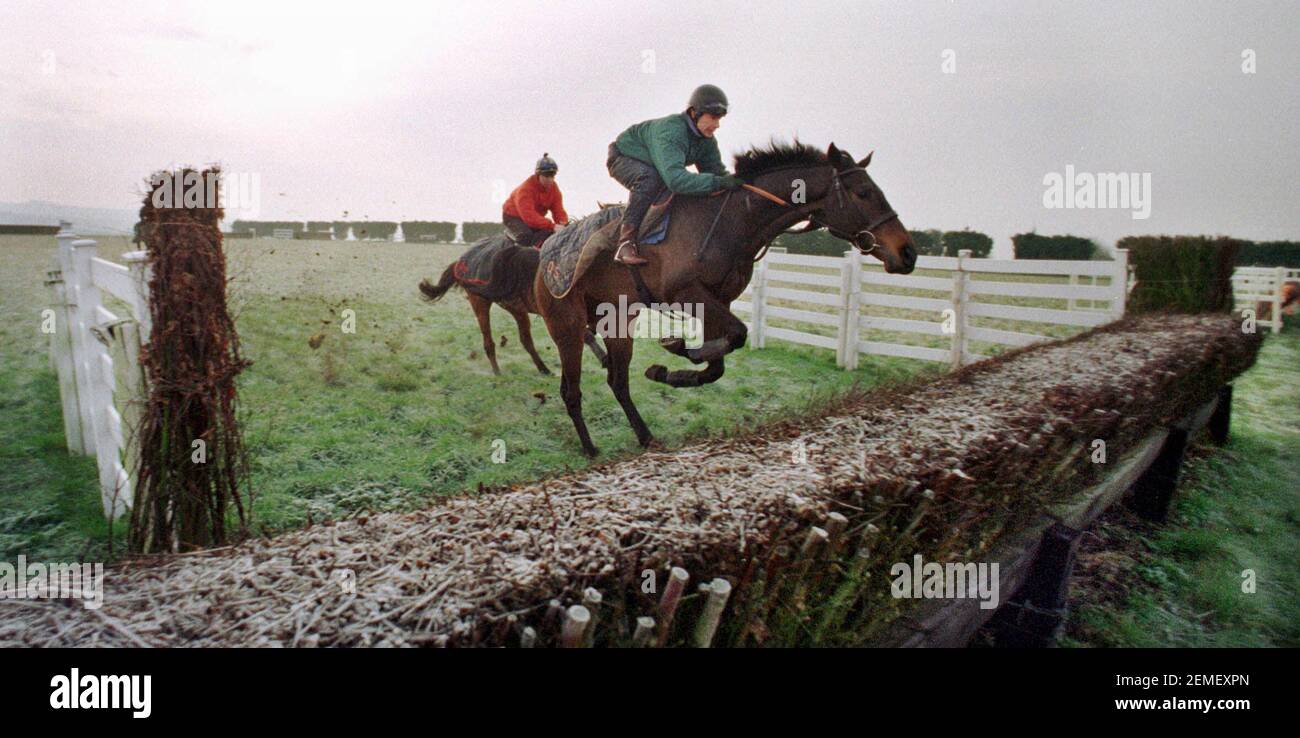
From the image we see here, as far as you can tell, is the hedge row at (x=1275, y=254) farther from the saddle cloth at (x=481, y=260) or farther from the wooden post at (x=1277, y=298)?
the saddle cloth at (x=481, y=260)

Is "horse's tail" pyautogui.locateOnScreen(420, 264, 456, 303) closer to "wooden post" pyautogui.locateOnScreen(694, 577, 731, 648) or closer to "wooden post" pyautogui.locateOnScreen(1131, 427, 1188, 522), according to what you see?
"wooden post" pyautogui.locateOnScreen(1131, 427, 1188, 522)

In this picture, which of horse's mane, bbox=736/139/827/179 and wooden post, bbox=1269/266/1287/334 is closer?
horse's mane, bbox=736/139/827/179

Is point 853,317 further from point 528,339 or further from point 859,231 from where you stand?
point 859,231

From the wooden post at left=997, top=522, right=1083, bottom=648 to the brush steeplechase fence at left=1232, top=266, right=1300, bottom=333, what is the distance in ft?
40.1

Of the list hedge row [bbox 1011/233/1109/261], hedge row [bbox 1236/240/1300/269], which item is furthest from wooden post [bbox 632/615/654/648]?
hedge row [bbox 1236/240/1300/269]

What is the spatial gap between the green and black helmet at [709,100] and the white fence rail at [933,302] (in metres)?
4.34

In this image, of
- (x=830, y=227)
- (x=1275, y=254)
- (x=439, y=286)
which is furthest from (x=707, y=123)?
(x=1275, y=254)

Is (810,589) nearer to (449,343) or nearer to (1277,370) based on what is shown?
(449,343)

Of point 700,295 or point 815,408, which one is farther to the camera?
point 700,295

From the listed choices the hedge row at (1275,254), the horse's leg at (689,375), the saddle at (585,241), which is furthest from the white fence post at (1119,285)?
the hedge row at (1275,254)

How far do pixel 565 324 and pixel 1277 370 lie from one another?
9.51m

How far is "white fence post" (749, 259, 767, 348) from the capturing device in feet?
34.3

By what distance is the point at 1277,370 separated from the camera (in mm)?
9242
